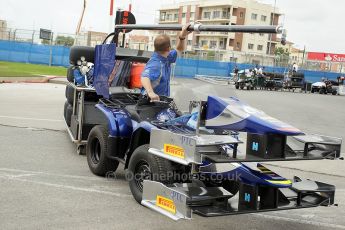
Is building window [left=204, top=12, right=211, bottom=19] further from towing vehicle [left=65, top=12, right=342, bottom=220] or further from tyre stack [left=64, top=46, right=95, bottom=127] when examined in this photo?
towing vehicle [left=65, top=12, right=342, bottom=220]

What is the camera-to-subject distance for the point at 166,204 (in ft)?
14.4

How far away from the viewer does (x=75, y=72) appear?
851cm

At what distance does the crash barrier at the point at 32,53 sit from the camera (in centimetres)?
4119

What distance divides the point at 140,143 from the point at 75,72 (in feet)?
10.9

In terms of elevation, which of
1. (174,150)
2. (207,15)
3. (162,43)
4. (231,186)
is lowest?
(231,186)

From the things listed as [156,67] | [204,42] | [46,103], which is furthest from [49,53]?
[204,42]

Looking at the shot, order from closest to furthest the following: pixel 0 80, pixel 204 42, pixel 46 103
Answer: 1. pixel 46 103
2. pixel 0 80
3. pixel 204 42

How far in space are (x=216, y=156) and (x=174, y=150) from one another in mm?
460

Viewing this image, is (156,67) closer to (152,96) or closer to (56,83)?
(152,96)

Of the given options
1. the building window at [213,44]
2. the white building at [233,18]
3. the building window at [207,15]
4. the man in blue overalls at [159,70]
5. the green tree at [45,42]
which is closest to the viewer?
the man in blue overalls at [159,70]

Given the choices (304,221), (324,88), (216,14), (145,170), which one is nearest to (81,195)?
(145,170)

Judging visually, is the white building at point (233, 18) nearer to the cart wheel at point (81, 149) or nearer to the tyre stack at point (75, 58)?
the tyre stack at point (75, 58)

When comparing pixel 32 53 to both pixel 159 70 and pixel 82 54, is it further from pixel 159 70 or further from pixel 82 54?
pixel 159 70

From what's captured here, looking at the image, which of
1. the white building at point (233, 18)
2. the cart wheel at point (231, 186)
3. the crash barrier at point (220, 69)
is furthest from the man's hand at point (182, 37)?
the white building at point (233, 18)
